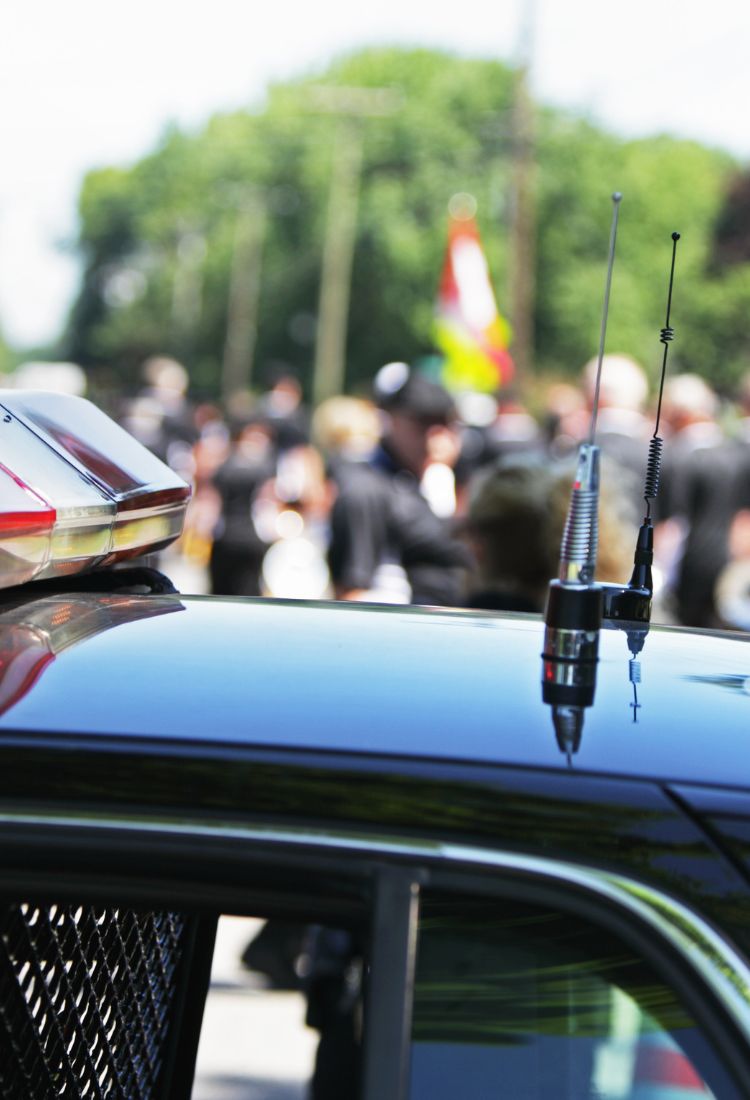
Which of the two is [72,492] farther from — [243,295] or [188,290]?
[188,290]

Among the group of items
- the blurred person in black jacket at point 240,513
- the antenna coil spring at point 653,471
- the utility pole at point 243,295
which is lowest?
the blurred person in black jacket at point 240,513

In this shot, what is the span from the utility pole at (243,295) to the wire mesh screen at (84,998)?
56316mm

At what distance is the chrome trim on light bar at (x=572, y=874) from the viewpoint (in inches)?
43.4

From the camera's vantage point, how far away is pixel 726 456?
7965 mm

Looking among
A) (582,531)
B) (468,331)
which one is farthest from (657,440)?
(468,331)

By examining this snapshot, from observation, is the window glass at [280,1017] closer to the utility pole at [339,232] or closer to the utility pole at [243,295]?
the utility pole at [339,232]

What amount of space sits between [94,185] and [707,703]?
89.3 meters

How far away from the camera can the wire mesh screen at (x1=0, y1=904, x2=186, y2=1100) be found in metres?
1.42

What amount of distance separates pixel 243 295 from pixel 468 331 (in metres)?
48.1

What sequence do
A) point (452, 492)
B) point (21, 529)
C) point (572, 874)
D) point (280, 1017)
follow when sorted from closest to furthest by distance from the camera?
point (572, 874) < point (21, 529) < point (280, 1017) < point (452, 492)

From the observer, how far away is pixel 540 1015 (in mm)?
1194

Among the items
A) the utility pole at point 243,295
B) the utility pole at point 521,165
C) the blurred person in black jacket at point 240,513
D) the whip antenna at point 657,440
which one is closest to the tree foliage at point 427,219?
the utility pole at point 243,295

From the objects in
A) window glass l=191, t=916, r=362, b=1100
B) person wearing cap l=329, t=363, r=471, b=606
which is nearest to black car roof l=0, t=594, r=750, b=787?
window glass l=191, t=916, r=362, b=1100

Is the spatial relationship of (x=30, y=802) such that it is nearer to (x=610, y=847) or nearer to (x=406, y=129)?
(x=610, y=847)
